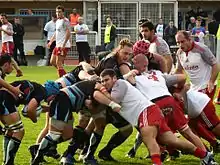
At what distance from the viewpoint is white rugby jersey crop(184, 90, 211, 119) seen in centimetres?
873

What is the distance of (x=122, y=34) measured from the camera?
3288 cm

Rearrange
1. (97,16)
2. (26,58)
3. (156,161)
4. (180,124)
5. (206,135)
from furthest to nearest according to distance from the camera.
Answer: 1. (97,16)
2. (26,58)
3. (206,135)
4. (180,124)
5. (156,161)

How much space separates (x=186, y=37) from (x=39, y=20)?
76.8 feet

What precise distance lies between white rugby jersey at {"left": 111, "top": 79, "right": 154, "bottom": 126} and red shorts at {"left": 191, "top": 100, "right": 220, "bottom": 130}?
125 cm

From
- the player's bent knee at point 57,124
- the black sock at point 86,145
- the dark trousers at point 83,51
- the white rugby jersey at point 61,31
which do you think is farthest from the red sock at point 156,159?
the dark trousers at point 83,51

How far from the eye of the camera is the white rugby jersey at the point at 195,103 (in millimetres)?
8727

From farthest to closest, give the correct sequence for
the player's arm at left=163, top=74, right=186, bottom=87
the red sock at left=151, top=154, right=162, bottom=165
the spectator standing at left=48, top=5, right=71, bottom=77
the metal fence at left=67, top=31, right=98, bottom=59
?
the metal fence at left=67, top=31, right=98, bottom=59
the spectator standing at left=48, top=5, right=71, bottom=77
the player's arm at left=163, top=74, right=186, bottom=87
the red sock at left=151, top=154, right=162, bottom=165

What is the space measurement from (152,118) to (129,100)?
0.37m

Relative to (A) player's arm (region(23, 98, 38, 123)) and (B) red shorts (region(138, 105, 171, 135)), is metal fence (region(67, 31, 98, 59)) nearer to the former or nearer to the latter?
(A) player's arm (region(23, 98, 38, 123))

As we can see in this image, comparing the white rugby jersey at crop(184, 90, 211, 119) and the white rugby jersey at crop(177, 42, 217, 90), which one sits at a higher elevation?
the white rugby jersey at crop(177, 42, 217, 90)

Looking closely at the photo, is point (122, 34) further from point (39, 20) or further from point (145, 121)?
point (145, 121)

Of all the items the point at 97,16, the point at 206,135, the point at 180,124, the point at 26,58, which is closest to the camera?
the point at 180,124

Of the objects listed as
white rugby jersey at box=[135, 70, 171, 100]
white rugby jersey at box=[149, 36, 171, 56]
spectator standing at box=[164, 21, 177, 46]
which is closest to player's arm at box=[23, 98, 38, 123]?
white rugby jersey at box=[135, 70, 171, 100]

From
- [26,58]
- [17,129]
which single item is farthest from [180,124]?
[26,58]
